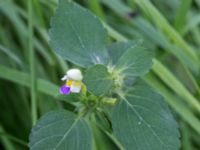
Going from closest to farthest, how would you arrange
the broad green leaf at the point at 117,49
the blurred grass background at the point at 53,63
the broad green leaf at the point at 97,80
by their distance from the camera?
the broad green leaf at the point at 97,80 → the broad green leaf at the point at 117,49 → the blurred grass background at the point at 53,63

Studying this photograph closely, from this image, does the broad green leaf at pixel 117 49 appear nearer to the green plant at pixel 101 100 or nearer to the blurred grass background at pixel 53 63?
the green plant at pixel 101 100

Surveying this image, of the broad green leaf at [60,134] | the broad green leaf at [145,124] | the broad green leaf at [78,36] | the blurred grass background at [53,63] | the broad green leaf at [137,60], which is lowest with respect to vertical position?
the broad green leaf at [145,124]

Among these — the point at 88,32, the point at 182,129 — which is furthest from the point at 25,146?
the point at 88,32

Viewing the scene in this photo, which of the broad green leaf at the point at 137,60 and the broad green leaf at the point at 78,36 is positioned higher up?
the broad green leaf at the point at 78,36

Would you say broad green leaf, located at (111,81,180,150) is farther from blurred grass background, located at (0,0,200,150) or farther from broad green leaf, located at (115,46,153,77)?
blurred grass background, located at (0,0,200,150)

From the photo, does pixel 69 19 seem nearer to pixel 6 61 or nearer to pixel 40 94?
pixel 40 94

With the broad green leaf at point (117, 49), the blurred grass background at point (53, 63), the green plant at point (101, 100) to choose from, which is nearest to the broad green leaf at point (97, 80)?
the green plant at point (101, 100)

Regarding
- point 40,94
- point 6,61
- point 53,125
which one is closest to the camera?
point 53,125

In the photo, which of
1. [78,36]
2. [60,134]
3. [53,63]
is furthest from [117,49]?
[53,63]
